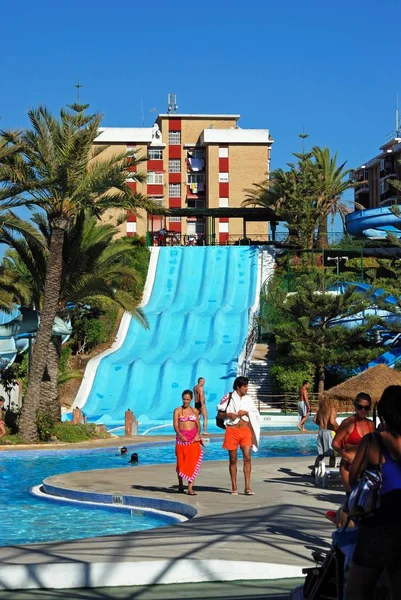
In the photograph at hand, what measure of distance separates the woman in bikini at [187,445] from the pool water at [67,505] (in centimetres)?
80

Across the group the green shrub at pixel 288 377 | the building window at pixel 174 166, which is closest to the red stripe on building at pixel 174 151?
the building window at pixel 174 166

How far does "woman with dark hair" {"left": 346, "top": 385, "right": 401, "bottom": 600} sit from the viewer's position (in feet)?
15.2

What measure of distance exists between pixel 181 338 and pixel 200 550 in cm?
3006

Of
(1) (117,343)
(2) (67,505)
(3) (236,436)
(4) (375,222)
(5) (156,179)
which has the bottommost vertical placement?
(2) (67,505)

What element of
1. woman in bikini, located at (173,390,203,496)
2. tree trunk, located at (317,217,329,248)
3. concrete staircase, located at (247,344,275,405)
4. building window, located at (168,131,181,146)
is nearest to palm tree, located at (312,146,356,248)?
tree trunk, located at (317,217,329,248)

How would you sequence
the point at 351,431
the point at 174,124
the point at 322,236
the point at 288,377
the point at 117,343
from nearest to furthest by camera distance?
1. the point at 351,431
2. the point at 288,377
3. the point at 117,343
4. the point at 322,236
5. the point at 174,124

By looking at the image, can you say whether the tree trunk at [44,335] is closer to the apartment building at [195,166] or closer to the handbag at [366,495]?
the handbag at [366,495]

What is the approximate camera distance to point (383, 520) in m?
4.67

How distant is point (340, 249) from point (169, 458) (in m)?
24.3

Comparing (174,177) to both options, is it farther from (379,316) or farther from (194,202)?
(379,316)

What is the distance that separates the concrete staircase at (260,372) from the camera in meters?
33.4

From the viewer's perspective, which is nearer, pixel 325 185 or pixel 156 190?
pixel 325 185

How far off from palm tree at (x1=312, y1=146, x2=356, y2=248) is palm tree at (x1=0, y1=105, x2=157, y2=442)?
27.2 metres

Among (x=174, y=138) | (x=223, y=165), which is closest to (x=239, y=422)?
(x=223, y=165)
